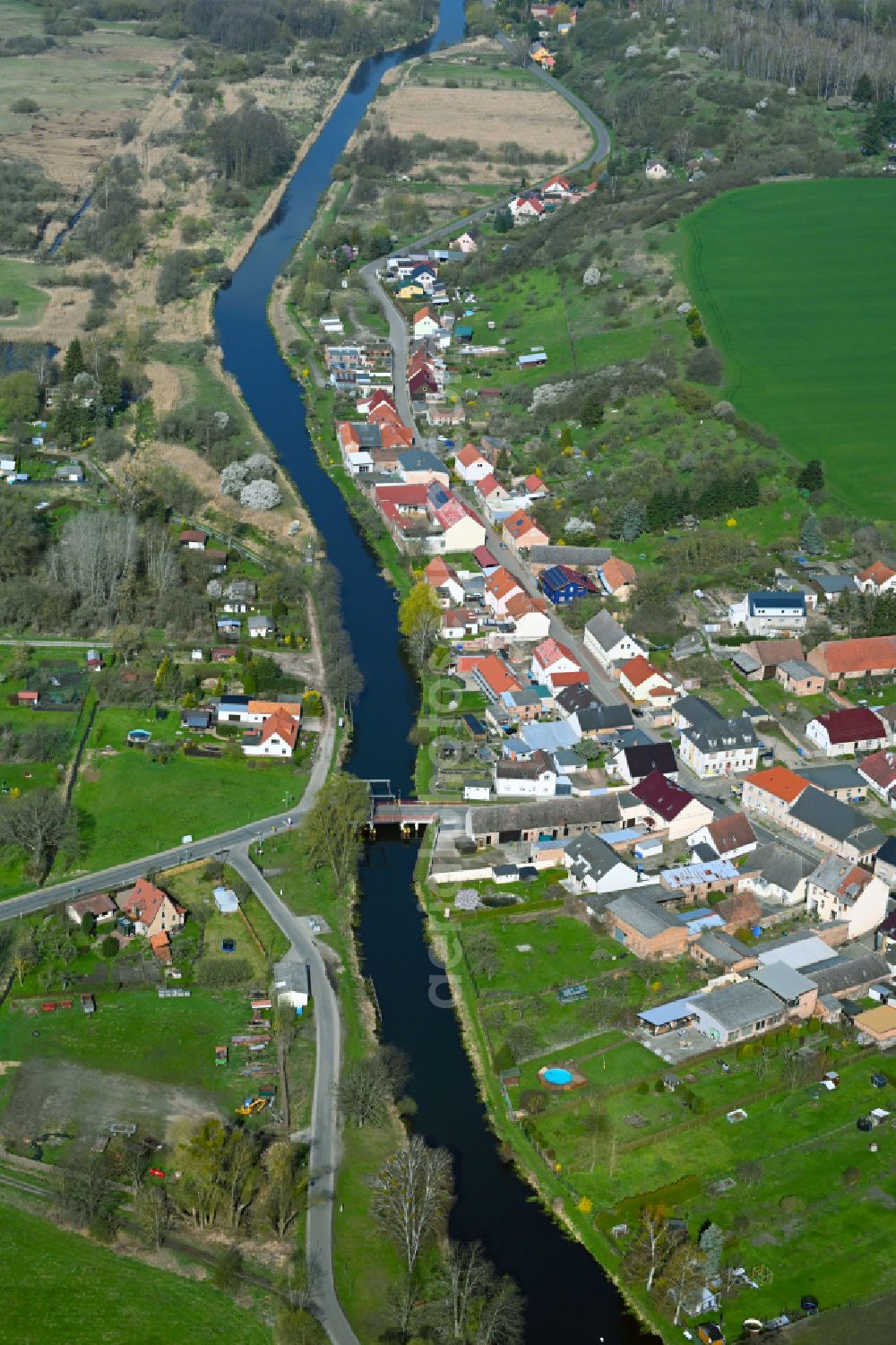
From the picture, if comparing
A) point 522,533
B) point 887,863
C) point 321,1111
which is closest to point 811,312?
point 522,533

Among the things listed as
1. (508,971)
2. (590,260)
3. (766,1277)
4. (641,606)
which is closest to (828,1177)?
(766,1277)

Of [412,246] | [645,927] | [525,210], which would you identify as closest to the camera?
[645,927]

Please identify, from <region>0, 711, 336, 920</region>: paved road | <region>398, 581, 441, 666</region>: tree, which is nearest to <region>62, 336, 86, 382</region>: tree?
<region>398, 581, 441, 666</region>: tree

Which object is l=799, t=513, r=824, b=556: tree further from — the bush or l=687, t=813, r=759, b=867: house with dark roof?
the bush

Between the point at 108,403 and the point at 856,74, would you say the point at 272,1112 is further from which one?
the point at 856,74

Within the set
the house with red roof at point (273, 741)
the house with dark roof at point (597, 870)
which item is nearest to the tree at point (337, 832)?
the house with red roof at point (273, 741)

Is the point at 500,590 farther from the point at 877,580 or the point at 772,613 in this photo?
the point at 877,580

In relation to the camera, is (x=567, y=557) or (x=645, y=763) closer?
(x=645, y=763)
